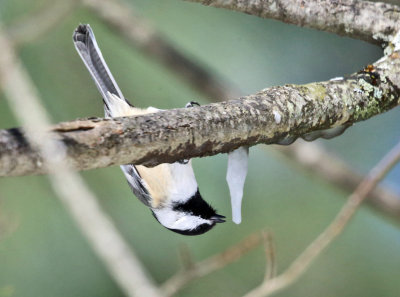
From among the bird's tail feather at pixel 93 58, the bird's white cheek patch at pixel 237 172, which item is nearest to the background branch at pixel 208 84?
the bird's tail feather at pixel 93 58

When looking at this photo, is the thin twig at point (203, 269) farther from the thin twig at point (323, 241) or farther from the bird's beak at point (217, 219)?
the bird's beak at point (217, 219)

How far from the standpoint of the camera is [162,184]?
101 inches

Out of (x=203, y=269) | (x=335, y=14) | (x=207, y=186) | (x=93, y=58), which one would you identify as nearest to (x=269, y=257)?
(x=203, y=269)

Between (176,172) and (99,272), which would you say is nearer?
(176,172)

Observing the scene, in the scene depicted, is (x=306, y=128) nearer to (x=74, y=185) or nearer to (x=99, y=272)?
(x=74, y=185)

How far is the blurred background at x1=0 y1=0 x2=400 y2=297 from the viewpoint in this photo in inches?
129

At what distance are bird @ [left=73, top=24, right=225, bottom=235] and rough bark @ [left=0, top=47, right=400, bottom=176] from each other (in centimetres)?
90

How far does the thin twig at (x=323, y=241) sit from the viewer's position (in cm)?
174

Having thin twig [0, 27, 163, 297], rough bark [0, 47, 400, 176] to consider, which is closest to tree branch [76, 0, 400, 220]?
rough bark [0, 47, 400, 176]

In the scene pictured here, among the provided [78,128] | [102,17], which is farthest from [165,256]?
[78,128]

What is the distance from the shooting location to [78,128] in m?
1.15

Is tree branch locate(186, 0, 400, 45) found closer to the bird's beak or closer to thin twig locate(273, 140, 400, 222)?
the bird's beak

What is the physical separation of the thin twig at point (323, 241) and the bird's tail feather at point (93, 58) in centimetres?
98

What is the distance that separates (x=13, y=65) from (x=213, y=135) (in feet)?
1.73
